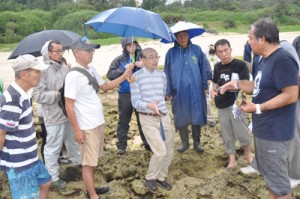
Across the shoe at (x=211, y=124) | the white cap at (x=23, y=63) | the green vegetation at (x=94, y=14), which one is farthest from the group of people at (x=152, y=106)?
the green vegetation at (x=94, y=14)

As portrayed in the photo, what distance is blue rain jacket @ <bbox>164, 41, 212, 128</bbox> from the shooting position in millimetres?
4762

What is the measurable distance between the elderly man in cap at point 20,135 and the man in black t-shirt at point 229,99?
2.34 metres

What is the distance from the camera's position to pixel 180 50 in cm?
480

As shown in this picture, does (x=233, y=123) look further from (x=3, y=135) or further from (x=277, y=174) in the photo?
(x=3, y=135)

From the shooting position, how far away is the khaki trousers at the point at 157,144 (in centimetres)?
386

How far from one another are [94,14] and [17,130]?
33.4 metres

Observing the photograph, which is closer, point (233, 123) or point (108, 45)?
point (233, 123)

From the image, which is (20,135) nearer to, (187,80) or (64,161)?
(64,161)

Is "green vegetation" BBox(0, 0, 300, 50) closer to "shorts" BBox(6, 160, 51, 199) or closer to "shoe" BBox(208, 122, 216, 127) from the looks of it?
"shoe" BBox(208, 122, 216, 127)

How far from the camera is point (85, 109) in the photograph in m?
3.55

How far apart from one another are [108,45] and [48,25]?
1291 centimetres

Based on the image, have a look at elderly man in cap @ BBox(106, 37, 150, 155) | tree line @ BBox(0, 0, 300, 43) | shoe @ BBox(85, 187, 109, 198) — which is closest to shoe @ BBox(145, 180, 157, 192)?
shoe @ BBox(85, 187, 109, 198)

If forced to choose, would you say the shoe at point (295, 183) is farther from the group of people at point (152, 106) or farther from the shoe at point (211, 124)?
the shoe at point (211, 124)

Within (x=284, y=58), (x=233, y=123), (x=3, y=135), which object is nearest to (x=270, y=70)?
(x=284, y=58)
